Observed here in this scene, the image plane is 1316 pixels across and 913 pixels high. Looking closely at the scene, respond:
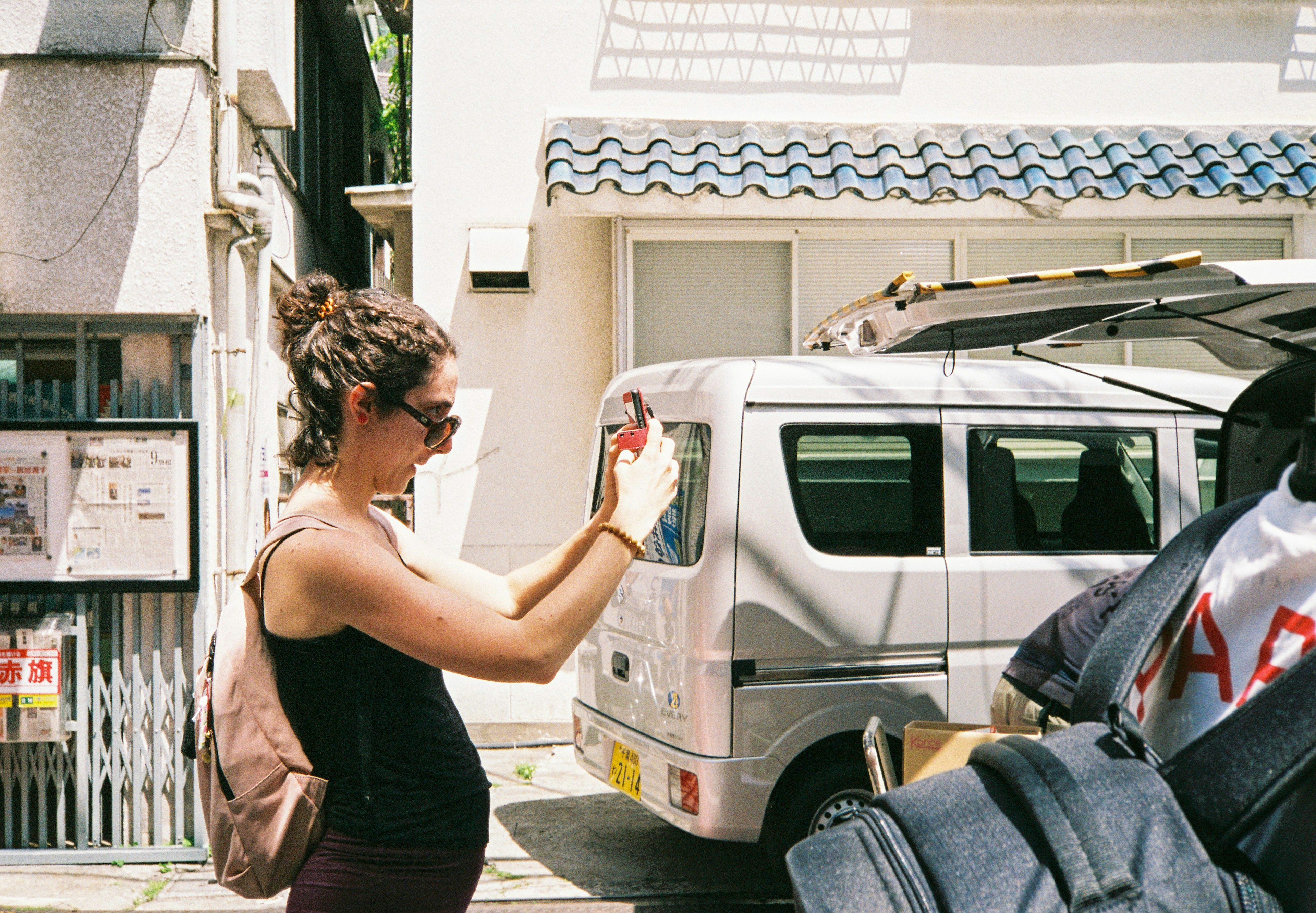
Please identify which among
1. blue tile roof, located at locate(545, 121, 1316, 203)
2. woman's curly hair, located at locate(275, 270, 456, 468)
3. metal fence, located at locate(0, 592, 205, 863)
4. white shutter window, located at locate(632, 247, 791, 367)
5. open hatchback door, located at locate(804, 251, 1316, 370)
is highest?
blue tile roof, located at locate(545, 121, 1316, 203)

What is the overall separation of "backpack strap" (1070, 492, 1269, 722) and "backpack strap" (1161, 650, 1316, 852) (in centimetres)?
11

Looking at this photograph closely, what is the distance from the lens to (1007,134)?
23.8 feet

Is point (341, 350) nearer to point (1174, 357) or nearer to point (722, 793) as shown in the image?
point (722, 793)

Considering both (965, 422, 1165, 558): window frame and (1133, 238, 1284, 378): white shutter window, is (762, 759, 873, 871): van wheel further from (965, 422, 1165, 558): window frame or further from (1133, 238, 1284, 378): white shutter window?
(1133, 238, 1284, 378): white shutter window

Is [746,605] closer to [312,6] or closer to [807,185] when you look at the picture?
[807,185]

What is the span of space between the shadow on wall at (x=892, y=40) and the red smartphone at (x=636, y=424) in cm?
582

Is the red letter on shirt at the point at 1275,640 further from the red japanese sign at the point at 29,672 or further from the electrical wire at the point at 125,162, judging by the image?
the electrical wire at the point at 125,162

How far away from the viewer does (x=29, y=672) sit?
4977 millimetres

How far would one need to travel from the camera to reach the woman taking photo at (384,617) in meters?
1.74

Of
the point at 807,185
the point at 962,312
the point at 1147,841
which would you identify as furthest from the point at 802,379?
the point at 1147,841

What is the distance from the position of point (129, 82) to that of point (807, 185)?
371cm

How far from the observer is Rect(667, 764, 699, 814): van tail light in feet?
13.6

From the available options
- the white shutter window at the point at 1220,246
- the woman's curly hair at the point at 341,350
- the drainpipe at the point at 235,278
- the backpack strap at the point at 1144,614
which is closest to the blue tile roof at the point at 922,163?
the white shutter window at the point at 1220,246

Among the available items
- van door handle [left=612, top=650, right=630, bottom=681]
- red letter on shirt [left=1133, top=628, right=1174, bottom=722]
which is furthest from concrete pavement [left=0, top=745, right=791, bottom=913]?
red letter on shirt [left=1133, top=628, right=1174, bottom=722]
